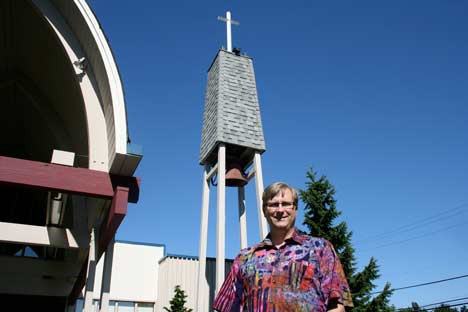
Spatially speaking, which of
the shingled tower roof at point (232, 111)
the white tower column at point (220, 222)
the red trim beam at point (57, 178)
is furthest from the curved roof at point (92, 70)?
the shingled tower roof at point (232, 111)

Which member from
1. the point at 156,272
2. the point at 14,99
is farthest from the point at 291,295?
the point at 156,272

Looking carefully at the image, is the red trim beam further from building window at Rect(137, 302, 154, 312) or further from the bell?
building window at Rect(137, 302, 154, 312)

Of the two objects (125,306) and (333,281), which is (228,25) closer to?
(125,306)

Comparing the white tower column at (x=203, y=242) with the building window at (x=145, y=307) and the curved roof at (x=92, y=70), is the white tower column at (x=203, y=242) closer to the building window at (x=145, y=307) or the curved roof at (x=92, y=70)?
the building window at (x=145, y=307)

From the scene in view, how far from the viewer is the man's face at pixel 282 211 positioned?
2012 millimetres

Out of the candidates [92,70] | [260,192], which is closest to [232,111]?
[260,192]

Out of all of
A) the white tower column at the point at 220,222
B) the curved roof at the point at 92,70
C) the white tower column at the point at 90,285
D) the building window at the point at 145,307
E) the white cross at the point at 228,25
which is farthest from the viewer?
the building window at the point at 145,307

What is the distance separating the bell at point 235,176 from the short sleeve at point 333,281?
40.9 feet

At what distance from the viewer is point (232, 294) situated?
6.93 feet

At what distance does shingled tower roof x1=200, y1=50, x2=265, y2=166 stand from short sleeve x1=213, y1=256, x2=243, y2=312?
1189cm

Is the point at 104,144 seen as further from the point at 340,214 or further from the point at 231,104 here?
the point at 340,214

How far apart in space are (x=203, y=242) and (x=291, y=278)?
1269 centimetres

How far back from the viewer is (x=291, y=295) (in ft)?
5.99

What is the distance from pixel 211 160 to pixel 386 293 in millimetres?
6920
